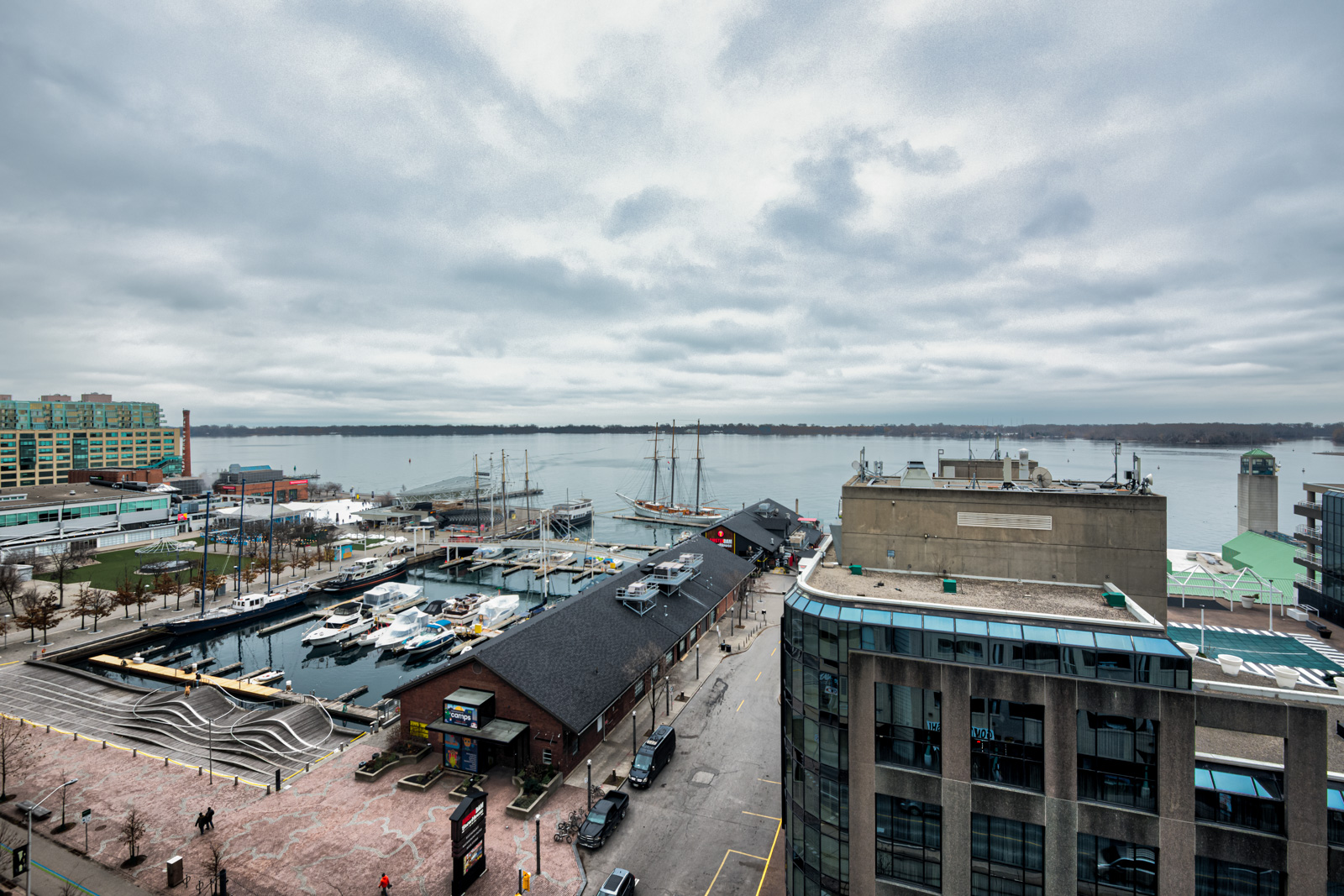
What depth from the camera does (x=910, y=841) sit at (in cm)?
1859

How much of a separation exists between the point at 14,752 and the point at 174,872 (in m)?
18.1

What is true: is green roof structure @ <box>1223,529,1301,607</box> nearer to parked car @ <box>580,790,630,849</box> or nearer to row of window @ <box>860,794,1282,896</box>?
row of window @ <box>860,794,1282,896</box>

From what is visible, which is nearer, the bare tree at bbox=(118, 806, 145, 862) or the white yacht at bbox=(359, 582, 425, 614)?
the bare tree at bbox=(118, 806, 145, 862)

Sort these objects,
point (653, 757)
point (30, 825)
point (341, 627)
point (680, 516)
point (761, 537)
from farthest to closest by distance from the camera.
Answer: point (680, 516), point (761, 537), point (341, 627), point (653, 757), point (30, 825)

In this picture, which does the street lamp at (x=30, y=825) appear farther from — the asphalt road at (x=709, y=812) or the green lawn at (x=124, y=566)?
the green lawn at (x=124, y=566)

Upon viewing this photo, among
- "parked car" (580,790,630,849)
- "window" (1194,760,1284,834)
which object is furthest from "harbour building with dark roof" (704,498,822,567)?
"window" (1194,760,1284,834)

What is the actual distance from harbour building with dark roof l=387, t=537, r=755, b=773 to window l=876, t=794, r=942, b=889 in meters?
16.8

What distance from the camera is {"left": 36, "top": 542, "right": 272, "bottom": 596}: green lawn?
72.3 meters

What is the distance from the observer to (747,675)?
44.3 m

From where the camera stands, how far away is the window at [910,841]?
1833 cm

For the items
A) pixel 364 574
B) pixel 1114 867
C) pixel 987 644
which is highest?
pixel 987 644

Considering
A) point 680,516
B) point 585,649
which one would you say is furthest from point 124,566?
point 680,516

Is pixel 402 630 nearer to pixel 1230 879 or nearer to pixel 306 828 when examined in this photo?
pixel 306 828

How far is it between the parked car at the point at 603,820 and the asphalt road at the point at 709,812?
Result: 1.45 feet
